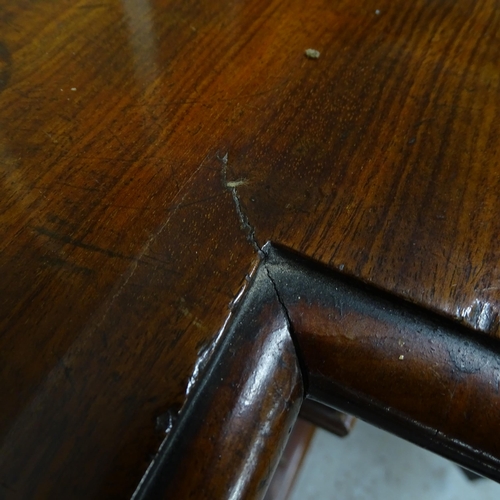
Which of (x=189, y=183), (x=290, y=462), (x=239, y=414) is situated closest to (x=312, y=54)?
(x=189, y=183)

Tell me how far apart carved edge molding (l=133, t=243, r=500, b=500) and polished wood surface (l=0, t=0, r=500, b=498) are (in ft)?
0.04

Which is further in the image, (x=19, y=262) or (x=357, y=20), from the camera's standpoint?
(x=357, y=20)

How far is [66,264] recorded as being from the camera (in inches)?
12.1

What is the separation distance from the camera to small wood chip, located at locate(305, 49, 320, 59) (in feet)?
1.41

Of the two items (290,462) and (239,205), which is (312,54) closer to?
(239,205)

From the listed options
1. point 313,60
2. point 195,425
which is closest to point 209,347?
point 195,425

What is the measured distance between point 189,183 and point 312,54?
17 centimetres

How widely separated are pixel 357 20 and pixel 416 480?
0.77m

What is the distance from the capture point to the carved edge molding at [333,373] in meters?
0.27

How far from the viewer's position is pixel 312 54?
17.0 inches

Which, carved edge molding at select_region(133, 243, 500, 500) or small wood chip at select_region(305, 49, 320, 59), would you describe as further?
small wood chip at select_region(305, 49, 320, 59)

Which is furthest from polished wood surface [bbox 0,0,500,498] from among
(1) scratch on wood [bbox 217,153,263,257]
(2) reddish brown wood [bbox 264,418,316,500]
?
(2) reddish brown wood [bbox 264,418,316,500]

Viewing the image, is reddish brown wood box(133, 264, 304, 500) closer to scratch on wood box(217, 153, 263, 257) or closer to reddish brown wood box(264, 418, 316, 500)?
scratch on wood box(217, 153, 263, 257)

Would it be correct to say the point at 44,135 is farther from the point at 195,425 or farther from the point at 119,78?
the point at 195,425
